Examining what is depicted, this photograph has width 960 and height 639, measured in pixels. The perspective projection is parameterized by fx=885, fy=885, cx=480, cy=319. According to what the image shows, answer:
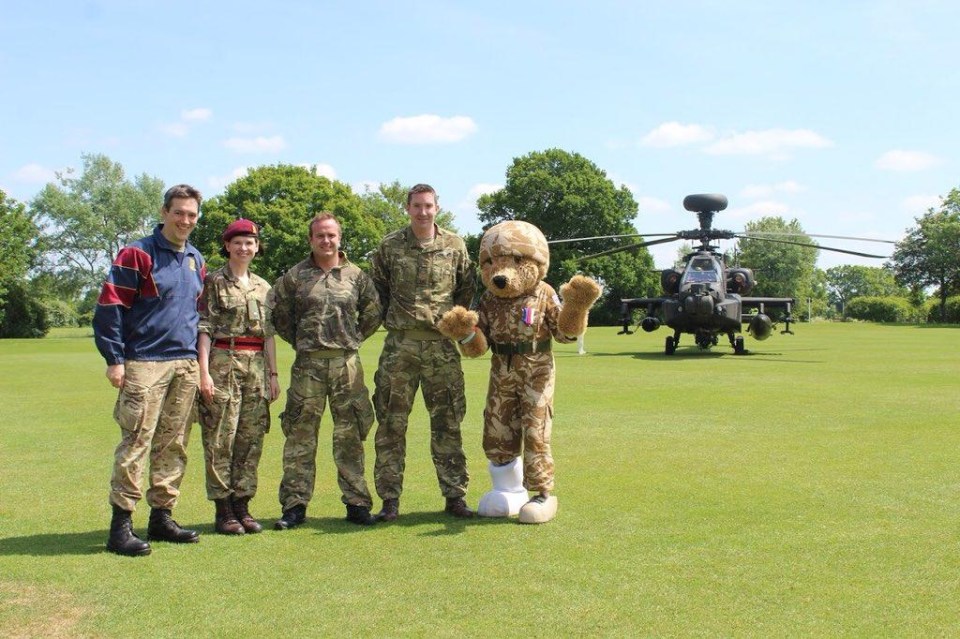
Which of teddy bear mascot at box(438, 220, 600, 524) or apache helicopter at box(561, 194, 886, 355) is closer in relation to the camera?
teddy bear mascot at box(438, 220, 600, 524)

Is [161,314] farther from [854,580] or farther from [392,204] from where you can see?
[392,204]

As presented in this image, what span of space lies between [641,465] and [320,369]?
9.86 feet

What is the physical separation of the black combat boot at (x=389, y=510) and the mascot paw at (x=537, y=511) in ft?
2.63

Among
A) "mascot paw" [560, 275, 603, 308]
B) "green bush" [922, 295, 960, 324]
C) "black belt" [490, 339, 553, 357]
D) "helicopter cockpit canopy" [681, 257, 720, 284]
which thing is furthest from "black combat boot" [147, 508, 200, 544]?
"green bush" [922, 295, 960, 324]

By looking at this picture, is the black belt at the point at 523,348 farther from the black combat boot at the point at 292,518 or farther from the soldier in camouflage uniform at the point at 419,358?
the black combat boot at the point at 292,518

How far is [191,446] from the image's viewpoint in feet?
28.1

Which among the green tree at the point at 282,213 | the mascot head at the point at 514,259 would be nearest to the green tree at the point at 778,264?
the green tree at the point at 282,213

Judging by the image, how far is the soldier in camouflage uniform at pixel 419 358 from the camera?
5578mm

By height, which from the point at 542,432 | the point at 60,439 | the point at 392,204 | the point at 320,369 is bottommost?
the point at 60,439

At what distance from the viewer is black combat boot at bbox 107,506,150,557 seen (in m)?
4.66

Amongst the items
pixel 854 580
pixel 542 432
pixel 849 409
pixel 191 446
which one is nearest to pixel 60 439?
pixel 191 446

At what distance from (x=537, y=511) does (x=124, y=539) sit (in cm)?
231

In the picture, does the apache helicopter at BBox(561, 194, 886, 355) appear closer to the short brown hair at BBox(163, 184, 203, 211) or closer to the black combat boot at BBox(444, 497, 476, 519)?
the black combat boot at BBox(444, 497, 476, 519)

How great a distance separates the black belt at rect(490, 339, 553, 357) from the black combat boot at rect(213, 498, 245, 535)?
192 centimetres
